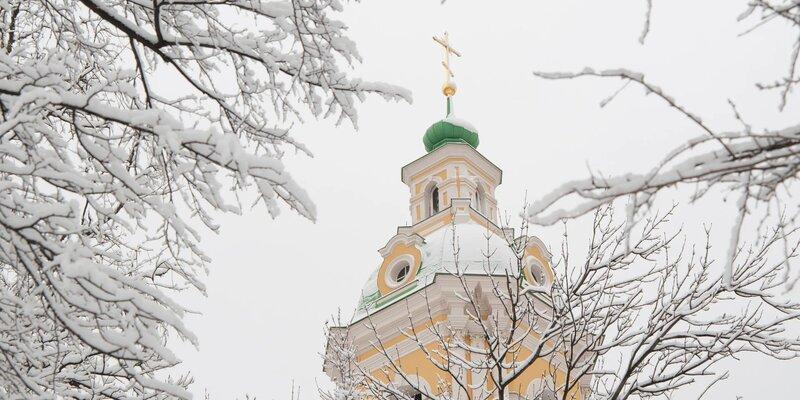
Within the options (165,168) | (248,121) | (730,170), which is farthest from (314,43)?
(730,170)

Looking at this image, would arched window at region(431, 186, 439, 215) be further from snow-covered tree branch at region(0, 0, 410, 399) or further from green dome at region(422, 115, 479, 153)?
snow-covered tree branch at region(0, 0, 410, 399)

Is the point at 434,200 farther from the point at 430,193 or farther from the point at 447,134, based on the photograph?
the point at 447,134

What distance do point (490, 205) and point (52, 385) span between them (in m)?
19.9

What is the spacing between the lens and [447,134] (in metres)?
24.9

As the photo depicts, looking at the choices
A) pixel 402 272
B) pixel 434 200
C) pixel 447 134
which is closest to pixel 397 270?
pixel 402 272

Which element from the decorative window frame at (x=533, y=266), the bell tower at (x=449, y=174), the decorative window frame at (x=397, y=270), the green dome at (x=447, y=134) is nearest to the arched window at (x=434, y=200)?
the bell tower at (x=449, y=174)

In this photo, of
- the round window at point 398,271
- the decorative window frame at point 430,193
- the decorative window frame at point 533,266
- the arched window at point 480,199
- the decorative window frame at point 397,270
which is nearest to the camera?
the decorative window frame at point 397,270

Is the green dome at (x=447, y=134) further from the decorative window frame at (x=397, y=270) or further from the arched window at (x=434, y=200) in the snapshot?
the decorative window frame at (x=397, y=270)

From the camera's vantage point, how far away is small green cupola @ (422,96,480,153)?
81.7 feet

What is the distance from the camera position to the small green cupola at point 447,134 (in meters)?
24.9

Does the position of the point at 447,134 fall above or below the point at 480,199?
above

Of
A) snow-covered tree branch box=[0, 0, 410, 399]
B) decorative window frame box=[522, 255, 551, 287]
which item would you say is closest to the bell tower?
decorative window frame box=[522, 255, 551, 287]

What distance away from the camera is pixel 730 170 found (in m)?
2.75

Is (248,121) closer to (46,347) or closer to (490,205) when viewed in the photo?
(46,347)
